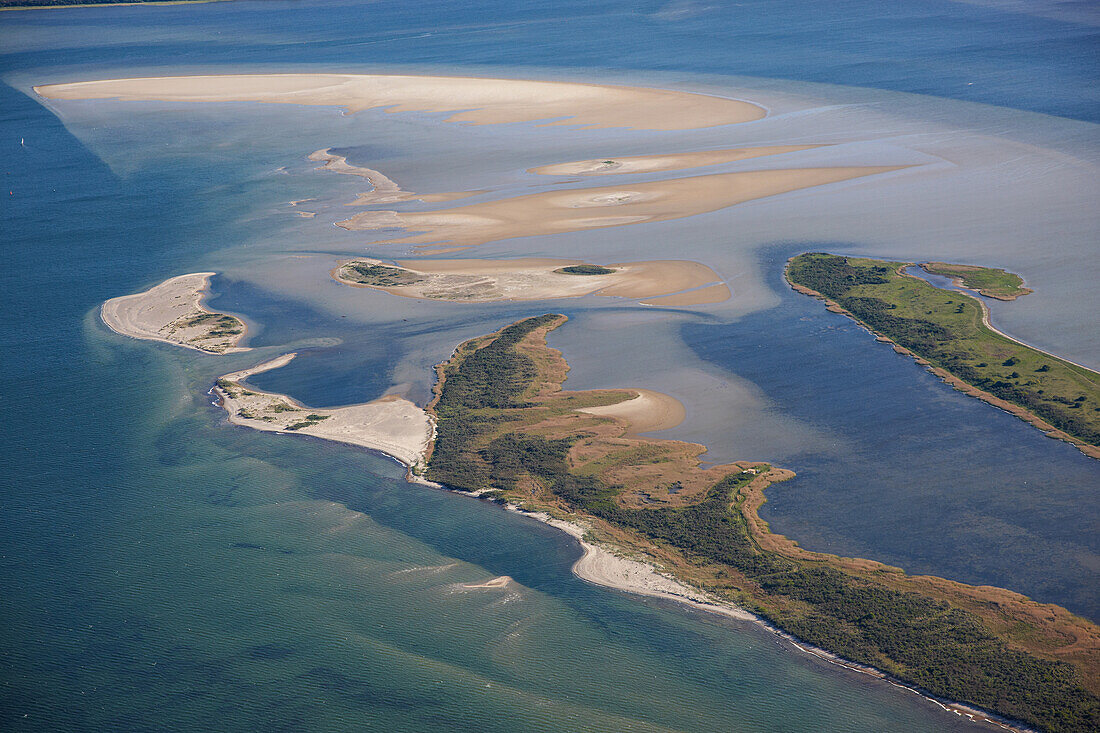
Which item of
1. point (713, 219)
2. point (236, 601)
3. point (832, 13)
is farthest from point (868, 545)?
point (832, 13)

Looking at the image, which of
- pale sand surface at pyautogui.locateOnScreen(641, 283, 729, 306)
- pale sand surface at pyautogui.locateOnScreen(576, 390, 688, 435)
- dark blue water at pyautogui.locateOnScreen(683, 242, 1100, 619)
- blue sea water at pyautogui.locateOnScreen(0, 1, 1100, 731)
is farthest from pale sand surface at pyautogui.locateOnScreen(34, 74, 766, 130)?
pale sand surface at pyautogui.locateOnScreen(576, 390, 688, 435)

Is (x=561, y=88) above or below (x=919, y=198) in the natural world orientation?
→ above

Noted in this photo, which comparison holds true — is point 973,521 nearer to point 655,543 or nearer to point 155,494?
point 655,543

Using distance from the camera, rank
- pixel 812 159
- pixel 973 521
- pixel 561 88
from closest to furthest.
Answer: pixel 973 521 < pixel 812 159 < pixel 561 88

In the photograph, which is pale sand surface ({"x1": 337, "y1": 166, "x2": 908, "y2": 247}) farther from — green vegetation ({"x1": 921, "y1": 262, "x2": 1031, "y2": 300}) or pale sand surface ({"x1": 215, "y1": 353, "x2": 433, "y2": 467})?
pale sand surface ({"x1": 215, "y1": 353, "x2": 433, "y2": 467})

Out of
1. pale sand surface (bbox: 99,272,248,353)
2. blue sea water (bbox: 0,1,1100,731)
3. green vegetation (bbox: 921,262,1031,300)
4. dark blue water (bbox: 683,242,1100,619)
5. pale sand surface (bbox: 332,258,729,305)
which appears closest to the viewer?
blue sea water (bbox: 0,1,1100,731)

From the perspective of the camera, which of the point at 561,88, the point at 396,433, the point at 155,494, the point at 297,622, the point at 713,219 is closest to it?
the point at 297,622

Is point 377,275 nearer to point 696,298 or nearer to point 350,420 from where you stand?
A: point 350,420

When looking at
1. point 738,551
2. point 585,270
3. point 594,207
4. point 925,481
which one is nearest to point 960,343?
point 925,481
